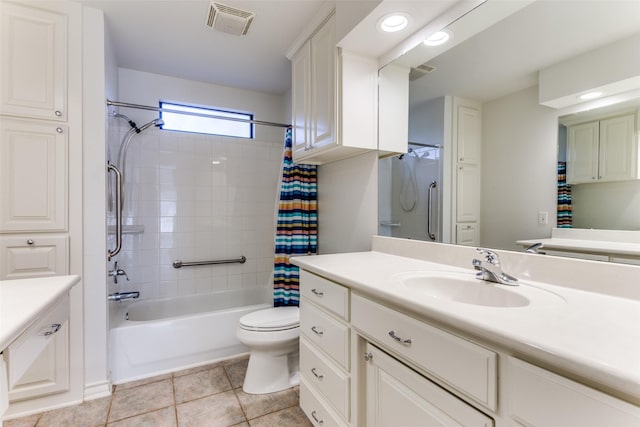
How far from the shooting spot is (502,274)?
3.56 ft

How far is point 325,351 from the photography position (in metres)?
1.35

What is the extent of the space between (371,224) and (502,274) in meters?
0.90

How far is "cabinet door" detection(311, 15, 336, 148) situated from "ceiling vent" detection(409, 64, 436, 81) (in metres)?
0.43

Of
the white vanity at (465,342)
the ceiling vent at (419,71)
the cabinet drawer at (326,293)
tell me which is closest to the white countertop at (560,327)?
the white vanity at (465,342)

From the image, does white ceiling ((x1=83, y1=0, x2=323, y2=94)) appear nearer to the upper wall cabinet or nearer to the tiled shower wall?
the upper wall cabinet

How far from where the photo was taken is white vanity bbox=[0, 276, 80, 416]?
0.68m

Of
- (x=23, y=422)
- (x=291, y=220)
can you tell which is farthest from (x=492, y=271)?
(x=23, y=422)

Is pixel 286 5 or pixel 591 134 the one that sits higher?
pixel 286 5

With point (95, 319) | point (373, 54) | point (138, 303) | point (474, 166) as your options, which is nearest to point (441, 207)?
point (474, 166)

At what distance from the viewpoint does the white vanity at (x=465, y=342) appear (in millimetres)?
548

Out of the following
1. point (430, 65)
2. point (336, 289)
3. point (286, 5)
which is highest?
point (286, 5)

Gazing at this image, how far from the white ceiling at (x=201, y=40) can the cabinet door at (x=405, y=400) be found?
1.93 metres

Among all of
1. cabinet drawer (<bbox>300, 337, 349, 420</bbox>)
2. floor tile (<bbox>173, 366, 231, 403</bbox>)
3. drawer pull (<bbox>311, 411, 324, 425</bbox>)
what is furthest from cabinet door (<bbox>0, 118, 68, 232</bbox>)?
drawer pull (<bbox>311, 411, 324, 425</bbox>)

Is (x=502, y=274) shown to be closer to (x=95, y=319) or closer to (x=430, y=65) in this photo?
(x=430, y=65)
